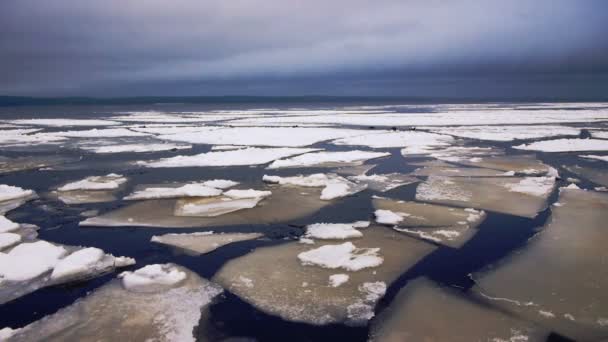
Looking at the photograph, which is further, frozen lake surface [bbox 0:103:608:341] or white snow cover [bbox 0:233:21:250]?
white snow cover [bbox 0:233:21:250]

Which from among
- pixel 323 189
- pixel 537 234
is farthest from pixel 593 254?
pixel 323 189

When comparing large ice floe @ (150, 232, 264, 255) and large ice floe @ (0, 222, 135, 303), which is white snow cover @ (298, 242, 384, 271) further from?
large ice floe @ (0, 222, 135, 303)

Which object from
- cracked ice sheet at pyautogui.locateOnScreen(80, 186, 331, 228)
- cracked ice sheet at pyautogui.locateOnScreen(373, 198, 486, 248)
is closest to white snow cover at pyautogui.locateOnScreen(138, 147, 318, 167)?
cracked ice sheet at pyautogui.locateOnScreen(80, 186, 331, 228)

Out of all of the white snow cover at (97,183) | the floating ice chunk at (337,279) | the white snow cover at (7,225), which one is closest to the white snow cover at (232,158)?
the white snow cover at (97,183)

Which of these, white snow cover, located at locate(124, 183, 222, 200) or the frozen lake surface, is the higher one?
white snow cover, located at locate(124, 183, 222, 200)

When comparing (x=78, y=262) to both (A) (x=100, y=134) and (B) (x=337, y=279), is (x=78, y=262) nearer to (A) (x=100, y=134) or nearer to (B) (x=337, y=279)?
(B) (x=337, y=279)

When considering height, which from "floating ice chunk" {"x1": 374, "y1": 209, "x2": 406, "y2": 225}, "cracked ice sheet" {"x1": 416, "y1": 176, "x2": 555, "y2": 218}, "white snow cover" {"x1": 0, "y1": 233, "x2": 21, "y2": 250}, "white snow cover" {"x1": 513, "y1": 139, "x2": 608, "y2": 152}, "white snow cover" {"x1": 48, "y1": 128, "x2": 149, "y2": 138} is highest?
"white snow cover" {"x1": 0, "y1": 233, "x2": 21, "y2": 250}

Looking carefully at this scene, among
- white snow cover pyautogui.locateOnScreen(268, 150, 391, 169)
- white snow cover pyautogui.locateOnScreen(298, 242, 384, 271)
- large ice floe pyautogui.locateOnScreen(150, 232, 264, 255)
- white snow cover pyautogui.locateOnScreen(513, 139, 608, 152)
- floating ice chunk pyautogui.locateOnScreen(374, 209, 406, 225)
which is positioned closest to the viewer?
white snow cover pyautogui.locateOnScreen(298, 242, 384, 271)

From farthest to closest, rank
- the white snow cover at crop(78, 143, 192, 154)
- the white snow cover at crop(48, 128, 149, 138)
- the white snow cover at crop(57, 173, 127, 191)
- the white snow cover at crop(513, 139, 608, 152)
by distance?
1. the white snow cover at crop(48, 128, 149, 138)
2. the white snow cover at crop(78, 143, 192, 154)
3. the white snow cover at crop(513, 139, 608, 152)
4. the white snow cover at crop(57, 173, 127, 191)
